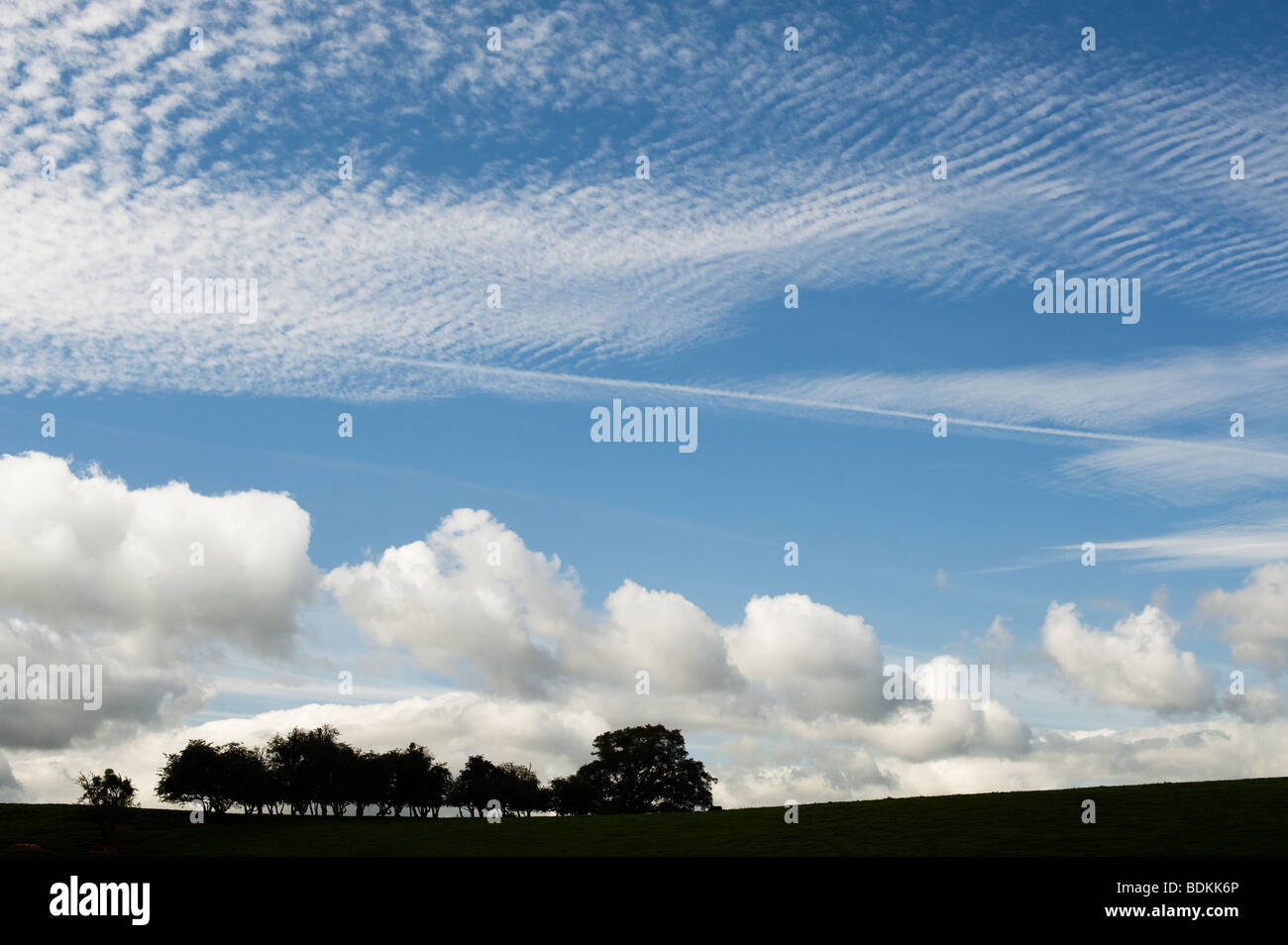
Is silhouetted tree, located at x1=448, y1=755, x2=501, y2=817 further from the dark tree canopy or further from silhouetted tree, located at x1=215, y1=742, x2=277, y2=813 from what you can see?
silhouetted tree, located at x1=215, y1=742, x2=277, y2=813

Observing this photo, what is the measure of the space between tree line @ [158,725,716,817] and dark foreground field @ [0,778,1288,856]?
458cm

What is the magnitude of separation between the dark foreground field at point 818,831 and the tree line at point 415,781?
458 cm

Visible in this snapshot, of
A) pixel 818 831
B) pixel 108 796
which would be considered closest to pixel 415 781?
pixel 108 796

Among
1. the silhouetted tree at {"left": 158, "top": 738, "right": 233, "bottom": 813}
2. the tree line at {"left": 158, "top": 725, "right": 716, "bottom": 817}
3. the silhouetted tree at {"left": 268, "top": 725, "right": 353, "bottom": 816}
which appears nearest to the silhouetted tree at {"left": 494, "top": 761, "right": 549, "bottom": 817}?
the tree line at {"left": 158, "top": 725, "right": 716, "bottom": 817}

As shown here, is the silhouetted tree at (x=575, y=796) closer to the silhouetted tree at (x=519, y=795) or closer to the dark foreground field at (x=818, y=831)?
the silhouetted tree at (x=519, y=795)

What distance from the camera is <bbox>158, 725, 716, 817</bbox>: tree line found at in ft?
304

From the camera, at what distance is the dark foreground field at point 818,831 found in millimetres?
55062

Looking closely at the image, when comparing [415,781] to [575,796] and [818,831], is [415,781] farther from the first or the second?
[818,831]

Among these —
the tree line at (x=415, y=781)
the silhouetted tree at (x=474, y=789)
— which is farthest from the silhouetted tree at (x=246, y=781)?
the silhouetted tree at (x=474, y=789)

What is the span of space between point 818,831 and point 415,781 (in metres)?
61.1

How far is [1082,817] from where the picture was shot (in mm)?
61469

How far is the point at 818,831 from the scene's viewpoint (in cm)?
6550
